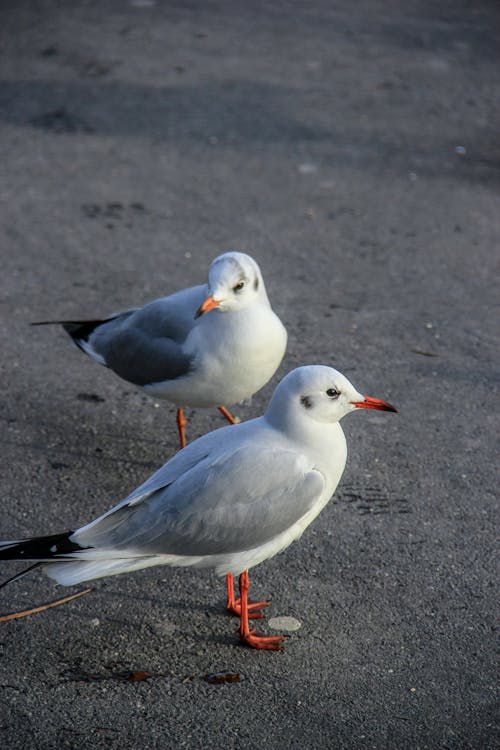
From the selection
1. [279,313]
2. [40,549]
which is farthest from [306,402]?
[279,313]

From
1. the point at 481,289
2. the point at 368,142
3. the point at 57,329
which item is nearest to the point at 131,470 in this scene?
the point at 57,329

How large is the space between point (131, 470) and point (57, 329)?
1.37 meters

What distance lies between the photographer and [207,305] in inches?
157

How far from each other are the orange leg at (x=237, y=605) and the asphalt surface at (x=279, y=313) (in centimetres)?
6

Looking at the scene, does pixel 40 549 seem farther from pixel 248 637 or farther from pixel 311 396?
pixel 311 396

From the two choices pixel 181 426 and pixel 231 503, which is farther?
pixel 181 426

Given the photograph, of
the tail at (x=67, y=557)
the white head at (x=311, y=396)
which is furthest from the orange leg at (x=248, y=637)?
the white head at (x=311, y=396)

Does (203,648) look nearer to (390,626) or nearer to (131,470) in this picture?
(390,626)

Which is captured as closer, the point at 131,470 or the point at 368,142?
the point at 131,470

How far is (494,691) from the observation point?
3219 millimetres

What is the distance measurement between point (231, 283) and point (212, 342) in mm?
256

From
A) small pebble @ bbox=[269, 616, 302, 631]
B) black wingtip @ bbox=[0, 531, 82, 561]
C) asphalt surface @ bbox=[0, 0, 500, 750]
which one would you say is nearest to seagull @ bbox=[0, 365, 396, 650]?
black wingtip @ bbox=[0, 531, 82, 561]

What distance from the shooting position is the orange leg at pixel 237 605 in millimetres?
3559

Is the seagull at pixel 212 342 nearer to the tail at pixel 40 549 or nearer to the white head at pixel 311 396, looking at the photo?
the white head at pixel 311 396
